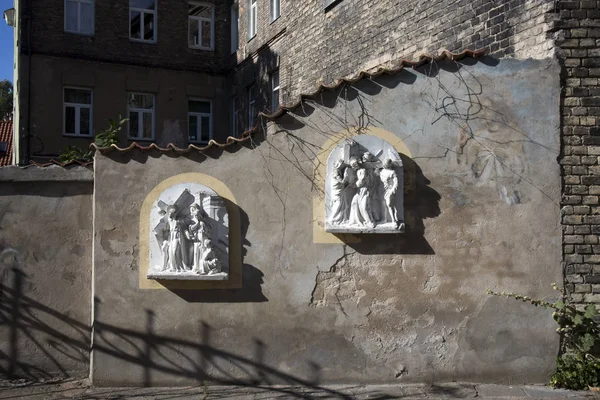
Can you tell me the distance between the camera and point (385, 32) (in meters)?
10.3

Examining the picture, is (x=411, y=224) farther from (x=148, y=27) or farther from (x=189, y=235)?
(x=148, y=27)

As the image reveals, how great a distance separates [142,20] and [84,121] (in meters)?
3.55

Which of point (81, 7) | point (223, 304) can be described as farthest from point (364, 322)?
point (81, 7)

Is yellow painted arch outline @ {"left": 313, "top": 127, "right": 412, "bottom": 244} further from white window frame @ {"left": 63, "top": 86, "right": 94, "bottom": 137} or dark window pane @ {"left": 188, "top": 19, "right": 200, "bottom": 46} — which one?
dark window pane @ {"left": 188, "top": 19, "right": 200, "bottom": 46}

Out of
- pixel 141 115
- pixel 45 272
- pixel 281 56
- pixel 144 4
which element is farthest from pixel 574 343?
pixel 144 4

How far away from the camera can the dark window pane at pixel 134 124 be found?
1855cm

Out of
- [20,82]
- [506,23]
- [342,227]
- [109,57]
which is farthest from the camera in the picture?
[109,57]

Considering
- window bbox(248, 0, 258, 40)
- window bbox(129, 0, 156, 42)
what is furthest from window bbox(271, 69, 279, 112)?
window bbox(129, 0, 156, 42)

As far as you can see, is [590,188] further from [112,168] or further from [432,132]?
[112,168]

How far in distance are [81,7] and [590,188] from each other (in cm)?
1565

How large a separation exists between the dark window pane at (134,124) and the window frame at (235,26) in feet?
11.4

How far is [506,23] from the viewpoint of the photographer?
7.72 meters

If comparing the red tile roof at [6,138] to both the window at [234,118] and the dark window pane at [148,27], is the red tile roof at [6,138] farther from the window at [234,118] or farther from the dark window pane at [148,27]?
the window at [234,118]

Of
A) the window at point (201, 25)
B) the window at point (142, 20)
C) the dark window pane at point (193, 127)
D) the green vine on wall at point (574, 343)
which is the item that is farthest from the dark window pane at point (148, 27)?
the green vine on wall at point (574, 343)
